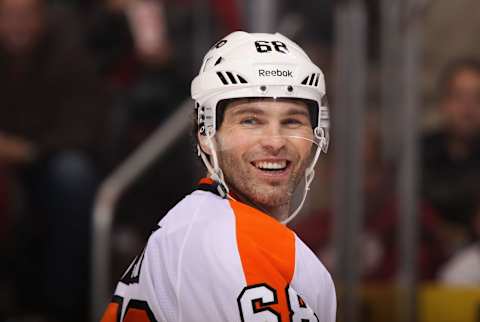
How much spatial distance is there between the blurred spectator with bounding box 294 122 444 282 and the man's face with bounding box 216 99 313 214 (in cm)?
205

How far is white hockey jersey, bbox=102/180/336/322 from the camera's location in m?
2.28

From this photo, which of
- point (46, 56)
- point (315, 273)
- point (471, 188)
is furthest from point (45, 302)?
point (315, 273)

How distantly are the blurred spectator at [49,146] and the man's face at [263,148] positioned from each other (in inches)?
83.4

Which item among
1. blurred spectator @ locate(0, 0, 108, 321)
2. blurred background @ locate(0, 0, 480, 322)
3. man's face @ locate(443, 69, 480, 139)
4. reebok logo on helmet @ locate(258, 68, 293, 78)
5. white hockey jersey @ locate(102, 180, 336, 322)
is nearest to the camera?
white hockey jersey @ locate(102, 180, 336, 322)

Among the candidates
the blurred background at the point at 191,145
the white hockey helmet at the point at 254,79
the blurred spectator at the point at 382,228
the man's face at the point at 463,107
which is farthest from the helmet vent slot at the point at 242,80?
the man's face at the point at 463,107

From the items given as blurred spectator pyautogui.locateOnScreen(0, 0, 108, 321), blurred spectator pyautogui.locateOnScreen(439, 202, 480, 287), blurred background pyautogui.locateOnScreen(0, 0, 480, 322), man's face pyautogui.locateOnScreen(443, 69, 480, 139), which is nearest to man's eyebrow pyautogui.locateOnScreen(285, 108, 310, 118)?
blurred background pyautogui.locateOnScreen(0, 0, 480, 322)

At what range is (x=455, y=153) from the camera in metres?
4.78

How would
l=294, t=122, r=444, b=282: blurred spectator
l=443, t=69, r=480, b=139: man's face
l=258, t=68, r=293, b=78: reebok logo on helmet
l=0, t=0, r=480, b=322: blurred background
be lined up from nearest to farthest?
l=258, t=68, r=293, b=78: reebok logo on helmet < l=0, t=0, r=480, b=322: blurred background < l=294, t=122, r=444, b=282: blurred spectator < l=443, t=69, r=480, b=139: man's face

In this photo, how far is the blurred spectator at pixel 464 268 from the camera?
438 centimetres

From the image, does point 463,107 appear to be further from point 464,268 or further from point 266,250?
A: point 266,250

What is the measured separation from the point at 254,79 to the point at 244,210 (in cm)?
25

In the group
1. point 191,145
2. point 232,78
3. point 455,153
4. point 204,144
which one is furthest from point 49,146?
point 232,78

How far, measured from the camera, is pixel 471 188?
4723 mm

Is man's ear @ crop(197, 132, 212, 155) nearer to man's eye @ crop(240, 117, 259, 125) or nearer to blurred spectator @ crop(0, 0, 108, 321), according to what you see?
man's eye @ crop(240, 117, 259, 125)
